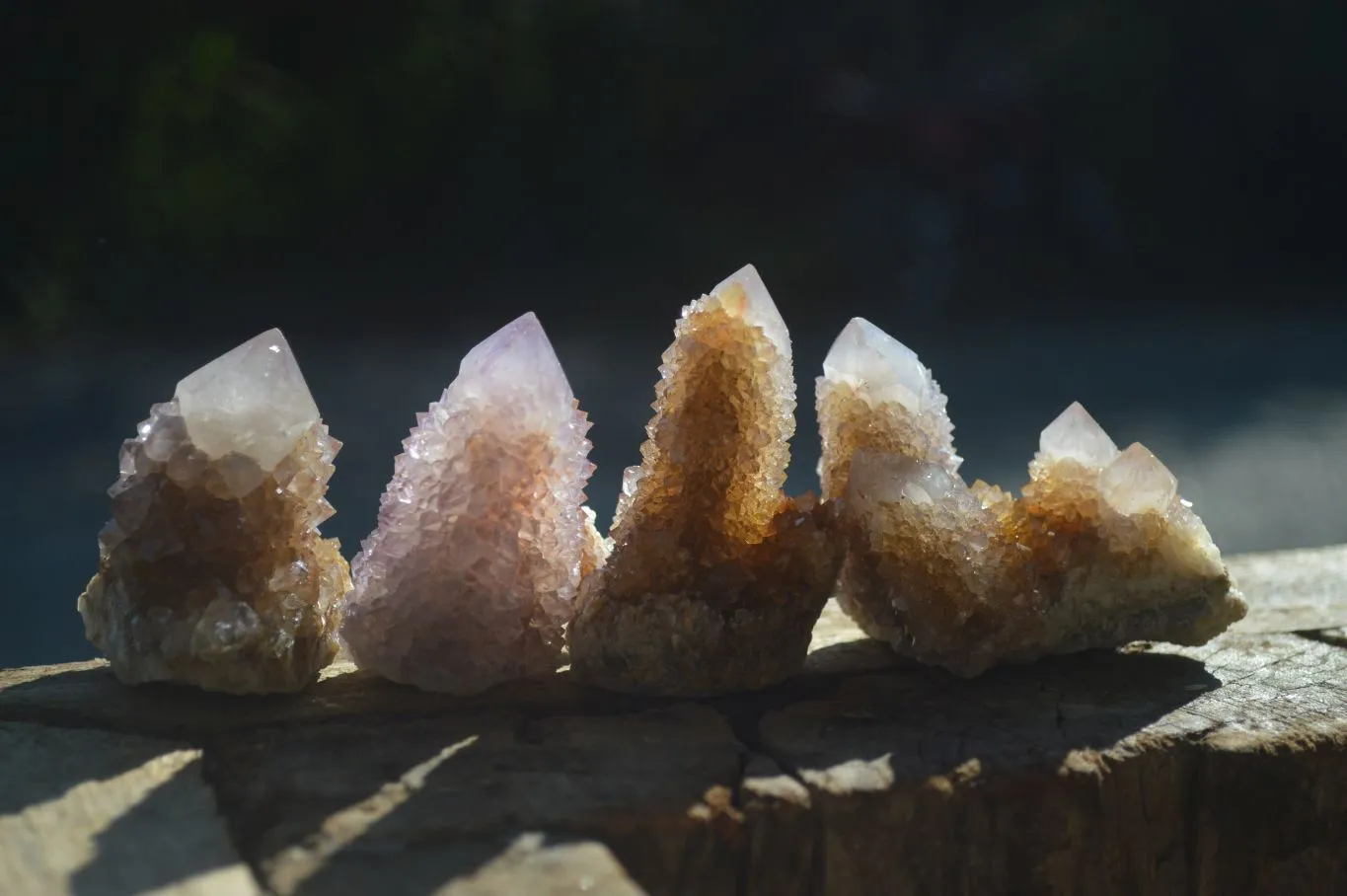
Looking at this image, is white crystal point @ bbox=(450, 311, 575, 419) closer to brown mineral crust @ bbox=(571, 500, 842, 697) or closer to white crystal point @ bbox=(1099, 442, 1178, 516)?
brown mineral crust @ bbox=(571, 500, 842, 697)

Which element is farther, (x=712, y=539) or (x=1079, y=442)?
(x=1079, y=442)

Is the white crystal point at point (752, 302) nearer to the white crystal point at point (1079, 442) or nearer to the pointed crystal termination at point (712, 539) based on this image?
the pointed crystal termination at point (712, 539)

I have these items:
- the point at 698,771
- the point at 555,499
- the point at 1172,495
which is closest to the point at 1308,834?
the point at 1172,495

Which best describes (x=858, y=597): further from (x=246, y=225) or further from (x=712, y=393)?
(x=246, y=225)

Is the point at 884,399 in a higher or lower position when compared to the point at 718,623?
higher

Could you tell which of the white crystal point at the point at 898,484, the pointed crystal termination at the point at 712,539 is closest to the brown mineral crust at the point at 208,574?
the pointed crystal termination at the point at 712,539

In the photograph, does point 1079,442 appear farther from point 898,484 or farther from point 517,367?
point 517,367

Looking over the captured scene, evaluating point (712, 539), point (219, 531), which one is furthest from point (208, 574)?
point (712, 539)
